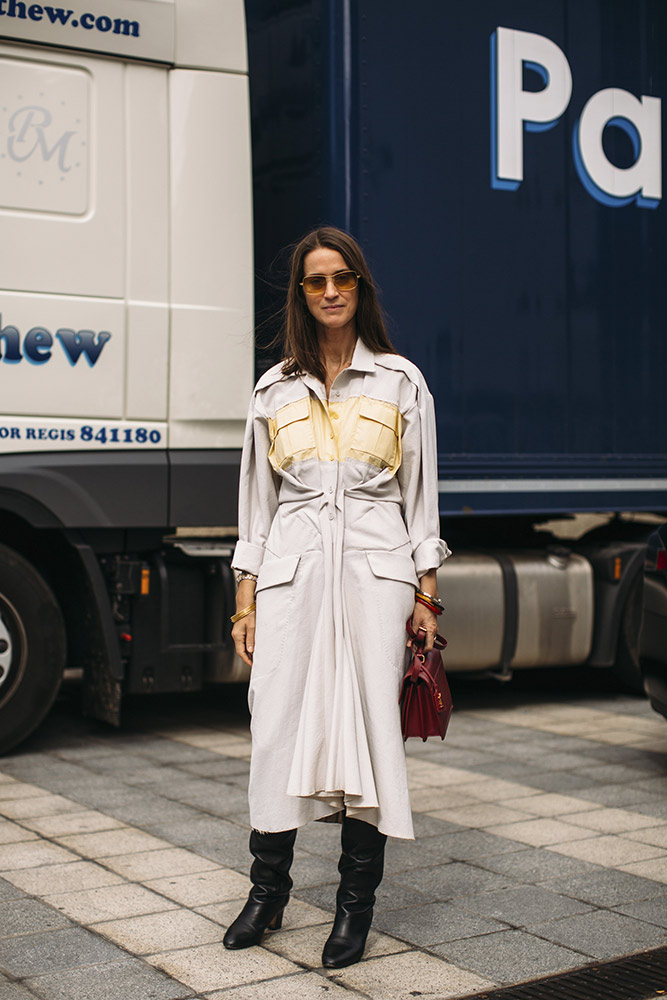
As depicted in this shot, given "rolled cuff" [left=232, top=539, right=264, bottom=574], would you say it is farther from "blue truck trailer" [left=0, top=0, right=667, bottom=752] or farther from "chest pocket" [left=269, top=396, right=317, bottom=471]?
"blue truck trailer" [left=0, top=0, right=667, bottom=752]

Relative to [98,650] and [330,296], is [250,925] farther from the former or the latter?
[98,650]

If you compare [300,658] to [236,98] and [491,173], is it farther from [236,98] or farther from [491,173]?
[491,173]

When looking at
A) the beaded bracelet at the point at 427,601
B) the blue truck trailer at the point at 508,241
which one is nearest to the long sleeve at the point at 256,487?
the beaded bracelet at the point at 427,601

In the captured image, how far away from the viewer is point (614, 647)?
26.1 feet

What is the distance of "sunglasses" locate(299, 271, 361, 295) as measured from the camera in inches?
146

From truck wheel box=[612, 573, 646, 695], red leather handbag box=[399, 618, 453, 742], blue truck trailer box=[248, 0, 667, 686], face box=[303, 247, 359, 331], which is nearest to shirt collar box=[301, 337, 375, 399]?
face box=[303, 247, 359, 331]

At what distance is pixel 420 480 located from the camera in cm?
382

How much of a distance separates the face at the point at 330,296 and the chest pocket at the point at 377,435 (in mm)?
243

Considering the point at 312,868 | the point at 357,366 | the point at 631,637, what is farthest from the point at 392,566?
the point at 631,637

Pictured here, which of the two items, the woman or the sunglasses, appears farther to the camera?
the sunglasses

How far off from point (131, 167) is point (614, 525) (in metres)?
3.91

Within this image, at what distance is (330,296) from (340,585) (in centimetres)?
82

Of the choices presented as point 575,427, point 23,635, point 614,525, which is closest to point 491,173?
point 575,427

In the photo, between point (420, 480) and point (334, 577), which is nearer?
point (334, 577)
